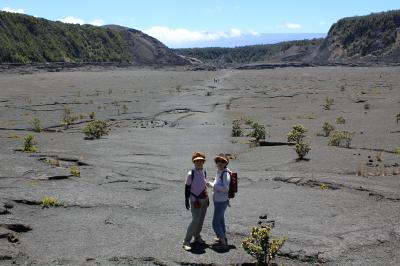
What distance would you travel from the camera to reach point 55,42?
370ft

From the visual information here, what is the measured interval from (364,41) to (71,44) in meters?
69.6

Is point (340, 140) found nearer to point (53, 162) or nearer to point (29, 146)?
point (53, 162)

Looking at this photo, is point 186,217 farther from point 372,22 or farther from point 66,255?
point 372,22

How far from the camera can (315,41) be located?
15975cm

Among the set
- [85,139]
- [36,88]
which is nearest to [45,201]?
[85,139]

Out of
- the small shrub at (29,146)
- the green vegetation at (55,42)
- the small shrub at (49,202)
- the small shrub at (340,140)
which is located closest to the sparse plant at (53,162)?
the small shrub at (29,146)

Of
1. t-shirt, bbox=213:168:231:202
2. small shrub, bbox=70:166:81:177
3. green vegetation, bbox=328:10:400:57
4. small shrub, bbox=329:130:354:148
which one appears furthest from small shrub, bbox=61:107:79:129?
green vegetation, bbox=328:10:400:57

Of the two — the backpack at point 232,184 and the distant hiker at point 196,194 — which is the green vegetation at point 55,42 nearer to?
the distant hiker at point 196,194

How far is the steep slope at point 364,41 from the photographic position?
120 meters

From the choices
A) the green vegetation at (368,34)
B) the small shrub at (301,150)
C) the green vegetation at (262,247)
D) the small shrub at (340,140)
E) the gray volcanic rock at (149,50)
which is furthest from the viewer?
the gray volcanic rock at (149,50)

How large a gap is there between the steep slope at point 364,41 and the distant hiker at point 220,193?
110888 mm

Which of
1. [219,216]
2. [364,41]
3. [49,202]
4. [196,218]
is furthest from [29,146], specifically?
[364,41]

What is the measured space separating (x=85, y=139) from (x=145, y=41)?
12629 centimetres

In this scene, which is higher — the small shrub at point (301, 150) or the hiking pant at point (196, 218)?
the hiking pant at point (196, 218)
